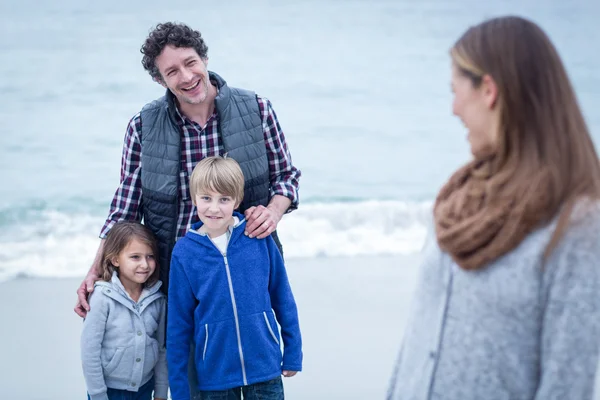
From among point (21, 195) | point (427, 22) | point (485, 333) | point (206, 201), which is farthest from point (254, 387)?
point (427, 22)

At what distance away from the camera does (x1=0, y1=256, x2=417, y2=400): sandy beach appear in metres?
3.84

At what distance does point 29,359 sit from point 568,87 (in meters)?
3.53

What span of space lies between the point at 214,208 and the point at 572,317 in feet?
4.41

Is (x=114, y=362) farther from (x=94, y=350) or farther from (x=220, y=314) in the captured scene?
(x=220, y=314)

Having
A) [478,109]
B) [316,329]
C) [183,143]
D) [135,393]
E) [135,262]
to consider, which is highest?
[183,143]

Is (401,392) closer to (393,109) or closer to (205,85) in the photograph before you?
(205,85)

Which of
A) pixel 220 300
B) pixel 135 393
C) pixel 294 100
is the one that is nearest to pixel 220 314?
pixel 220 300

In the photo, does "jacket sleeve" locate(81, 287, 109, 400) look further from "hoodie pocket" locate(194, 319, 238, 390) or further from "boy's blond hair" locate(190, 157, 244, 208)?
"boy's blond hair" locate(190, 157, 244, 208)

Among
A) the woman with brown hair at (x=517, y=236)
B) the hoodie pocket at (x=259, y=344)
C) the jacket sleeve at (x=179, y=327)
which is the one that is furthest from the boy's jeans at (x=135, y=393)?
the woman with brown hair at (x=517, y=236)

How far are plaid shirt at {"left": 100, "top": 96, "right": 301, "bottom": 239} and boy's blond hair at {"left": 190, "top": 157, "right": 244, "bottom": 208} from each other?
15 cm

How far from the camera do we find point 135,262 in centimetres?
265

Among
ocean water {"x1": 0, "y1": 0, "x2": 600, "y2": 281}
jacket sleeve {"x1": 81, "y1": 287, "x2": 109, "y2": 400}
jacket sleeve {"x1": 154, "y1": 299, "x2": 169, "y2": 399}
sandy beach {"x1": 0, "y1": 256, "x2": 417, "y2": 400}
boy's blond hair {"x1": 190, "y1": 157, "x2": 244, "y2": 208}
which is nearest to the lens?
boy's blond hair {"x1": 190, "y1": 157, "x2": 244, "y2": 208}

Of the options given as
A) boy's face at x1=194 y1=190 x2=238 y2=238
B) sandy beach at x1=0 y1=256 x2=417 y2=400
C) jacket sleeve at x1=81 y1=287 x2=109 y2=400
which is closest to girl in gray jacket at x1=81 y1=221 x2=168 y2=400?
jacket sleeve at x1=81 y1=287 x2=109 y2=400

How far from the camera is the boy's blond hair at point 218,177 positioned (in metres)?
2.44
